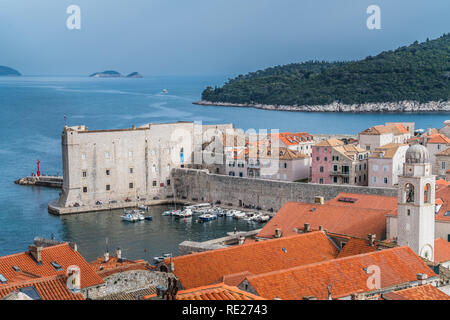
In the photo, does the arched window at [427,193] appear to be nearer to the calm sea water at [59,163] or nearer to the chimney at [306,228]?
the chimney at [306,228]

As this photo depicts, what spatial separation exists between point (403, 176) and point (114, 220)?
21.3 m

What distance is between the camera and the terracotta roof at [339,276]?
1234 cm

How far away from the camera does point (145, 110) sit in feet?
375

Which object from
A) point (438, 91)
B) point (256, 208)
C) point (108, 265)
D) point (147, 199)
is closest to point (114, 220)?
point (147, 199)

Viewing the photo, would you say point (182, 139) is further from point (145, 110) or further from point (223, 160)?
point (145, 110)

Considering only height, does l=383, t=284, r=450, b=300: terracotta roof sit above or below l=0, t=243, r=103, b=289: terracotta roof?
above

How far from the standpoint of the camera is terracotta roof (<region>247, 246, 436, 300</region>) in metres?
12.3

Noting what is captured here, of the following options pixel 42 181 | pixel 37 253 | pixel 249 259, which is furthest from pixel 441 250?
pixel 42 181

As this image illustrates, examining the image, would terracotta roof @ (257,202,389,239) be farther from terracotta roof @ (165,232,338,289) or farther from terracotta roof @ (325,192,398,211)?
terracotta roof @ (325,192,398,211)

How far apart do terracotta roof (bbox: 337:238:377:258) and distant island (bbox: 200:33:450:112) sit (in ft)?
378

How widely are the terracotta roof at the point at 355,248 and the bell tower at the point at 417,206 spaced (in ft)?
3.20

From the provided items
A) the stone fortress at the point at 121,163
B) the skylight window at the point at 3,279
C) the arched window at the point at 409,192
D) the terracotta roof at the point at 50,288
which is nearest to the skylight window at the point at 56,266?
the skylight window at the point at 3,279

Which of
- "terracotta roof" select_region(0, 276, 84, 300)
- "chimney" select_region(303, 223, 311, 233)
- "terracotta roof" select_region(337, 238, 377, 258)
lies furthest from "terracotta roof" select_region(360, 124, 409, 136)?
"terracotta roof" select_region(0, 276, 84, 300)

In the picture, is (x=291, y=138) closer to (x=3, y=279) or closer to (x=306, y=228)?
(x=306, y=228)
